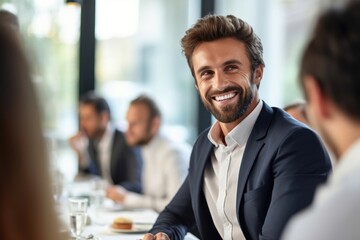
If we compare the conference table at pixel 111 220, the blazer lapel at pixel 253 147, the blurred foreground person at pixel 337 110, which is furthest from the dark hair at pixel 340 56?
the conference table at pixel 111 220

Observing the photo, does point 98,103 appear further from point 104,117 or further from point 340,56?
point 340,56

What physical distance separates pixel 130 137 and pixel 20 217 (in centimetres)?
431

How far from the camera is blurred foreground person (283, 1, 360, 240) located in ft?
4.15

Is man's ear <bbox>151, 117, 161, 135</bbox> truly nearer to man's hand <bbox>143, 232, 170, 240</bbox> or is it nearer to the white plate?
the white plate

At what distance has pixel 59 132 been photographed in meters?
7.58

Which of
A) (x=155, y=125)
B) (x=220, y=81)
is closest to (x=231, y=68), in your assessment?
(x=220, y=81)

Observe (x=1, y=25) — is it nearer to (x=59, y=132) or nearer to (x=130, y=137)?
(x=130, y=137)

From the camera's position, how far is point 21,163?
1.16m

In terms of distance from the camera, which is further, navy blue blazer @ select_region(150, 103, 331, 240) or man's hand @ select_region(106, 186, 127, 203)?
man's hand @ select_region(106, 186, 127, 203)

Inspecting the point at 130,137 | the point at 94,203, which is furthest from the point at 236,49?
the point at 130,137

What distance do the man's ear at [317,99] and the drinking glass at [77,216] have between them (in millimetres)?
1525

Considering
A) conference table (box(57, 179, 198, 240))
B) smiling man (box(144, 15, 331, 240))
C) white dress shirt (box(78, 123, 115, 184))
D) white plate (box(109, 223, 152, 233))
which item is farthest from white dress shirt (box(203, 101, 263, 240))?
white dress shirt (box(78, 123, 115, 184))

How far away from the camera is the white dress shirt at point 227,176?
2822 millimetres

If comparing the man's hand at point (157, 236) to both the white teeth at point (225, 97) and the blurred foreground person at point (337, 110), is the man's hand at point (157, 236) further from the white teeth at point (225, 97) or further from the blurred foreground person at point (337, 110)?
the blurred foreground person at point (337, 110)
